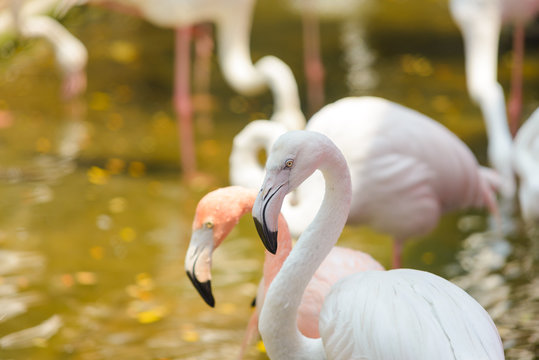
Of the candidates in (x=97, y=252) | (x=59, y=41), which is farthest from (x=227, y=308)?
(x=59, y=41)

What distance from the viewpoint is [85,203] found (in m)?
5.34

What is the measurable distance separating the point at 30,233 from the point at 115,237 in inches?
20.4

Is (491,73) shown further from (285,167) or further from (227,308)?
(285,167)

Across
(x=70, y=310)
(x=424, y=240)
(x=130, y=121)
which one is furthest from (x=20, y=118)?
(x=424, y=240)

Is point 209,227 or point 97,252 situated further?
point 97,252

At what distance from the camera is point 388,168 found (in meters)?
3.80

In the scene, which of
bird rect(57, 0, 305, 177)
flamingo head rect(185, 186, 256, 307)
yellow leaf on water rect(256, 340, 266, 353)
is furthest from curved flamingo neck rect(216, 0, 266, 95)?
flamingo head rect(185, 186, 256, 307)

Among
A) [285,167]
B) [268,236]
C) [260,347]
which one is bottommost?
[260,347]

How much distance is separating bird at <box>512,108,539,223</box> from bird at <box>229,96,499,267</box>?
275mm

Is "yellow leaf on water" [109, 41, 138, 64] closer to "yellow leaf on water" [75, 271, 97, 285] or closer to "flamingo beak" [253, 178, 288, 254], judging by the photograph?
"yellow leaf on water" [75, 271, 97, 285]

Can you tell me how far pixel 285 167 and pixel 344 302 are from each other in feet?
1.52

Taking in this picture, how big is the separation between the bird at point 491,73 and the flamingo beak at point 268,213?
2360 millimetres

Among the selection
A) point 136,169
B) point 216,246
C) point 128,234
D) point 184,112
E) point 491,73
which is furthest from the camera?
point 184,112

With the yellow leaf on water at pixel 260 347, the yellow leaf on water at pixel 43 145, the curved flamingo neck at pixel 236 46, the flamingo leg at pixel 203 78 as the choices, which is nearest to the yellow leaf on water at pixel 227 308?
the yellow leaf on water at pixel 260 347
